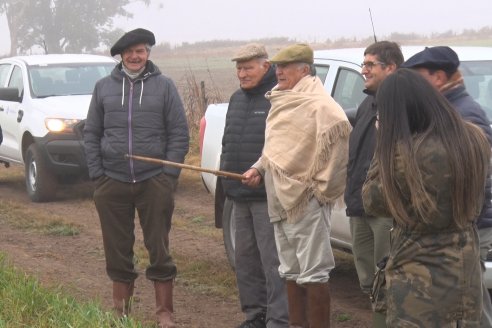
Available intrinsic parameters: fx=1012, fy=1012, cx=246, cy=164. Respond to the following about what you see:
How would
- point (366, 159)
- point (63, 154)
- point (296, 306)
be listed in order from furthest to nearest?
point (63, 154)
point (296, 306)
point (366, 159)

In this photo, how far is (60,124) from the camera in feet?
37.9

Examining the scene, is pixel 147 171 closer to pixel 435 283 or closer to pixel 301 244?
pixel 301 244

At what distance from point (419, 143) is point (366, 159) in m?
1.54

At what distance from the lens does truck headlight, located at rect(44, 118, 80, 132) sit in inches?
453

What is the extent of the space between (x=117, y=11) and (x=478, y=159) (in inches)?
2398

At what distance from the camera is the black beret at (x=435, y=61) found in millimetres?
4406

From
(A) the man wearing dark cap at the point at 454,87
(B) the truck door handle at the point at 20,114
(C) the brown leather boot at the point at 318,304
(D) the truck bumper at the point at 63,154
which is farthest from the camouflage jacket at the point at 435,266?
(B) the truck door handle at the point at 20,114

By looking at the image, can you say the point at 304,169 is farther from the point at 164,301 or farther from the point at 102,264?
the point at 102,264

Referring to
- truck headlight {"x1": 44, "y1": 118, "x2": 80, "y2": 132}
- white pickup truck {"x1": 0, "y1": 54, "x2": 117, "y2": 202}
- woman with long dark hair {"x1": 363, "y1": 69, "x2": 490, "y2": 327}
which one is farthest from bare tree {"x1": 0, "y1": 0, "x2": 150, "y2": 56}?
woman with long dark hair {"x1": 363, "y1": 69, "x2": 490, "y2": 327}

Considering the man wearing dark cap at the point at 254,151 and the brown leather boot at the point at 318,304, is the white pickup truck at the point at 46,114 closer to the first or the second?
the man wearing dark cap at the point at 254,151

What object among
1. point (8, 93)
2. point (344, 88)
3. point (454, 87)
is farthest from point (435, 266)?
point (8, 93)

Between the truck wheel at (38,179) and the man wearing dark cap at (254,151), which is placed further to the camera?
the truck wheel at (38,179)

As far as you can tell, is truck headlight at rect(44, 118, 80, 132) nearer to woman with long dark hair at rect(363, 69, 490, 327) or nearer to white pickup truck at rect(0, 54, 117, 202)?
white pickup truck at rect(0, 54, 117, 202)

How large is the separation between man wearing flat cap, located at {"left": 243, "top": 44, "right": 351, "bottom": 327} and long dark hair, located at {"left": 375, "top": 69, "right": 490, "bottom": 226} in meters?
1.52
